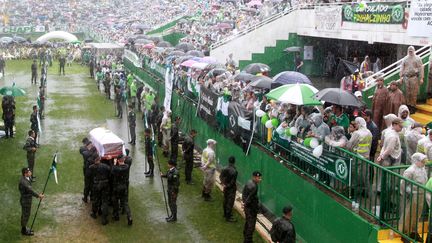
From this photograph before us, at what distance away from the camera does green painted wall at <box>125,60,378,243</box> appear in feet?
30.2

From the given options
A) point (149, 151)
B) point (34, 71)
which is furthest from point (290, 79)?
point (34, 71)

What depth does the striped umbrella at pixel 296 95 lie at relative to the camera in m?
11.8

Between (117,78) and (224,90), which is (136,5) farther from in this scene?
(224,90)

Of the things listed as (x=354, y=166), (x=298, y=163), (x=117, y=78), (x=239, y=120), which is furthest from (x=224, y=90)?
(x=117, y=78)

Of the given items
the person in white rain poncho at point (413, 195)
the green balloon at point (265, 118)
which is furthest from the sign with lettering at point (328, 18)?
the person in white rain poncho at point (413, 195)

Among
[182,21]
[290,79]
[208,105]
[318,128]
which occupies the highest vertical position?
[182,21]

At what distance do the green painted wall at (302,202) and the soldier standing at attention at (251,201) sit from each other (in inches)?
37.5

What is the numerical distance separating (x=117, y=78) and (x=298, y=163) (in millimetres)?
17754

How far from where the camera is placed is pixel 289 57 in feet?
93.1

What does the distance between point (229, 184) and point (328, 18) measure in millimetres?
14349

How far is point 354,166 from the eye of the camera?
9445 mm

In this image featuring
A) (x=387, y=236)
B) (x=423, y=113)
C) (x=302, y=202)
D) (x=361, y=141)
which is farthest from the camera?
(x=423, y=113)

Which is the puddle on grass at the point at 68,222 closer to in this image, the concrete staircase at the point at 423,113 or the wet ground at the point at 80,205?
the wet ground at the point at 80,205

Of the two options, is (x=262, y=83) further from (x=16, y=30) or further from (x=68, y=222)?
(x=16, y=30)
